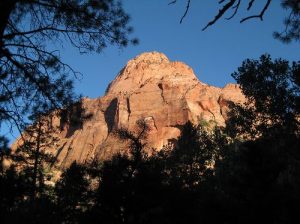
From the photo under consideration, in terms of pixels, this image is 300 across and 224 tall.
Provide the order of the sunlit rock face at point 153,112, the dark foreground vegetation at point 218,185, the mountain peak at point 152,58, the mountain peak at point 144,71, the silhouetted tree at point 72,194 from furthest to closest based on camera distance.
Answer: the mountain peak at point 152,58
the mountain peak at point 144,71
the sunlit rock face at point 153,112
the silhouetted tree at point 72,194
the dark foreground vegetation at point 218,185

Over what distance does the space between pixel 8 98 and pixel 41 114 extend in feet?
2.23

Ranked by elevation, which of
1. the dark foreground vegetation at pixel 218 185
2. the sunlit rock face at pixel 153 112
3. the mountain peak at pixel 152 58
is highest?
the mountain peak at pixel 152 58

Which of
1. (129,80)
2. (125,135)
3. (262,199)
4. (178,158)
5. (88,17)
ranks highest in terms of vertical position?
(129,80)

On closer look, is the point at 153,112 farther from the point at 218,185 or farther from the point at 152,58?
the point at 218,185

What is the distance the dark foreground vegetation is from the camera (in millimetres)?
13586

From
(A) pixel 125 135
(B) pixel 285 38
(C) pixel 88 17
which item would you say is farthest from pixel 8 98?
(A) pixel 125 135

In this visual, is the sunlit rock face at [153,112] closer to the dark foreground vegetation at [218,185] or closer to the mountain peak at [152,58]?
the mountain peak at [152,58]

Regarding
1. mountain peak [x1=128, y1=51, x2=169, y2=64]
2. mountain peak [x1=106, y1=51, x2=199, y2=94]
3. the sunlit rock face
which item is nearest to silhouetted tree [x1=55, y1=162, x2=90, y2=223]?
the sunlit rock face

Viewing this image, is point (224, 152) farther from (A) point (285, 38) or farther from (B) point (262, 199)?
(A) point (285, 38)

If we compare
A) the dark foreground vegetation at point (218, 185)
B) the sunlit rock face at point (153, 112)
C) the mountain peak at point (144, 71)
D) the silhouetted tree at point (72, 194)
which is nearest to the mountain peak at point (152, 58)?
the mountain peak at point (144, 71)

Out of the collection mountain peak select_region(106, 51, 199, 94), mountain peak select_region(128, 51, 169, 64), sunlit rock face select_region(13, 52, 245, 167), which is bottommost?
sunlit rock face select_region(13, 52, 245, 167)

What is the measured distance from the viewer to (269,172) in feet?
44.9

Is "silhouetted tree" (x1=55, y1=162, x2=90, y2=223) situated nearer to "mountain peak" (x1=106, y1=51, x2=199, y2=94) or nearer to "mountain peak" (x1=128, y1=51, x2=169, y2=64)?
"mountain peak" (x1=106, y1=51, x2=199, y2=94)

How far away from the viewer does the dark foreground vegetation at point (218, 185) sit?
13586mm
